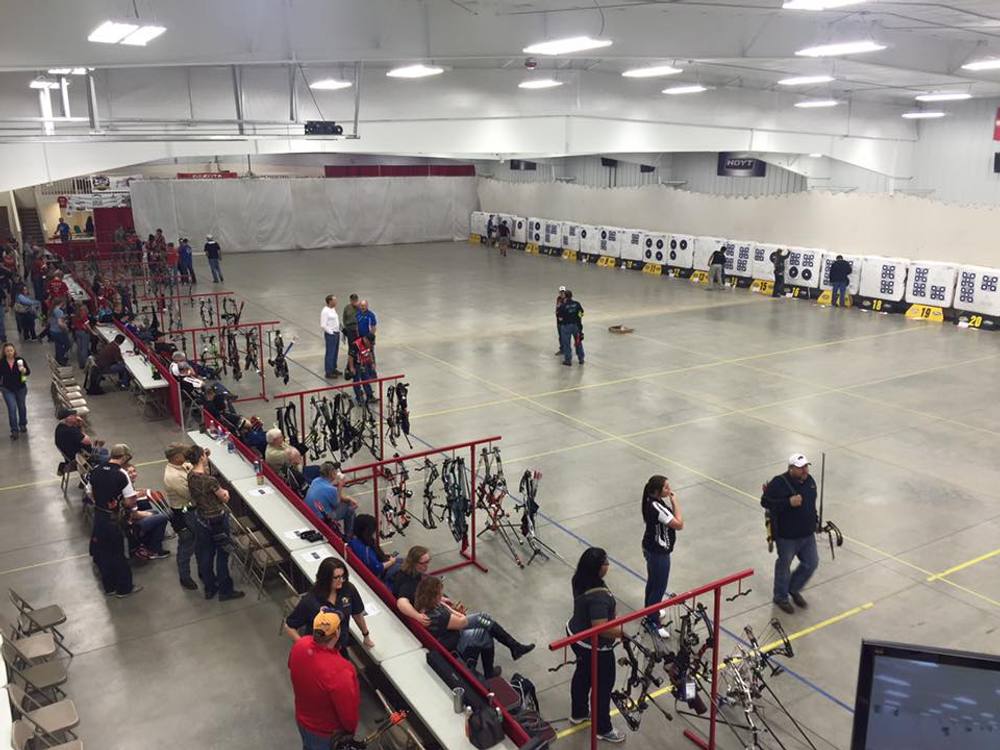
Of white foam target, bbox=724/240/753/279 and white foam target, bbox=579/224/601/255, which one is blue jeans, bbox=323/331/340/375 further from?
white foam target, bbox=579/224/601/255

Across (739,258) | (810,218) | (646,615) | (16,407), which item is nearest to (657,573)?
(646,615)

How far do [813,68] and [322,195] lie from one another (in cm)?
2327

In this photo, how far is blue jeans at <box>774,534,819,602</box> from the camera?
7648 millimetres

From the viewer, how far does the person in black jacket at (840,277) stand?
22580 mm

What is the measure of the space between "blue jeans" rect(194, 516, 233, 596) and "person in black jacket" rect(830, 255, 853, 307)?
64.2 ft

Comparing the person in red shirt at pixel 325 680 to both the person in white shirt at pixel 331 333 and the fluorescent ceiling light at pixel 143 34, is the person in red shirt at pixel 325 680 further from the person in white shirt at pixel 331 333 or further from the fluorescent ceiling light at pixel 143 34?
the person in white shirt at pixel 331 333

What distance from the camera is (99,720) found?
642 cm

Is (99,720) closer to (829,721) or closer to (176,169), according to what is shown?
(829,721)

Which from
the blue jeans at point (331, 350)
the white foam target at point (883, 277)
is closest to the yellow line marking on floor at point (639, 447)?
the blue jeans at point (331, 350)

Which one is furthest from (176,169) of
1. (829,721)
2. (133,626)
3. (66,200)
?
(829,721)

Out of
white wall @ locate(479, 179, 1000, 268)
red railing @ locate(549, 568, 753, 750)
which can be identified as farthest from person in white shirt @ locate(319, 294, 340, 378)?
white wall @ locate(479, 179, 1000, 268)

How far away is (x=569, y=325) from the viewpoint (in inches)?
661

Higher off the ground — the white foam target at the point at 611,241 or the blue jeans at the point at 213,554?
the white foam target at the point at 611,241

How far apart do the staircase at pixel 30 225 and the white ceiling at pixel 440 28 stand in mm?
27091
